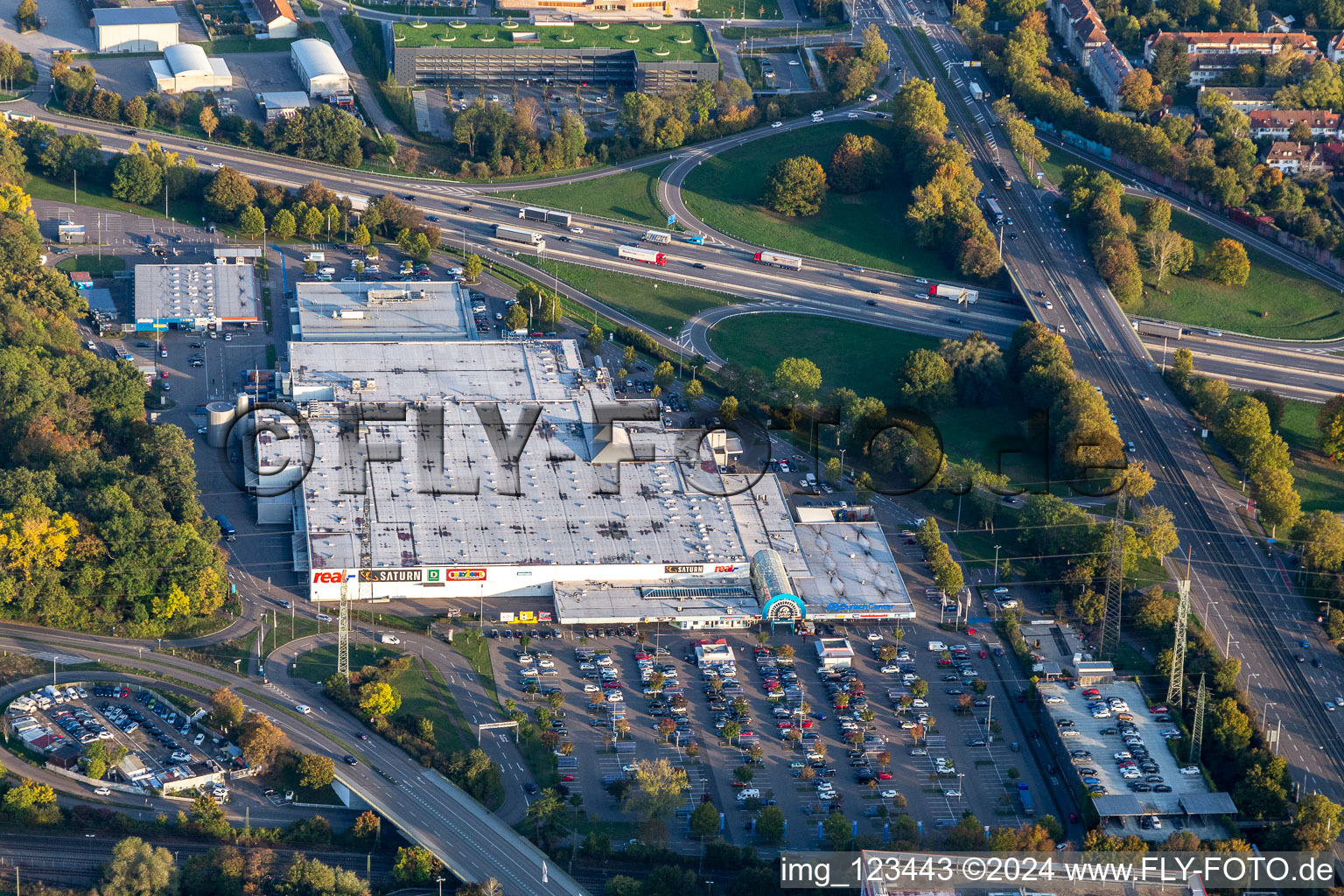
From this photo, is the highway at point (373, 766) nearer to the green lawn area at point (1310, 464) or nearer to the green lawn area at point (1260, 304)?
the green lawn area at point (1310, 464)

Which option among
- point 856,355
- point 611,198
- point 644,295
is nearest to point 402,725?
point 856,355

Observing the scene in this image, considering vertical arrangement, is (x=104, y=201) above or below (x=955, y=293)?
above

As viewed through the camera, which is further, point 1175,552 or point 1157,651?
point 1175,552

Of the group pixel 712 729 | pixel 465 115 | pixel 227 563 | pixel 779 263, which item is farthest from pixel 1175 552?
pixel 465 115

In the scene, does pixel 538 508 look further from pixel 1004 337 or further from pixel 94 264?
pixel 94 264

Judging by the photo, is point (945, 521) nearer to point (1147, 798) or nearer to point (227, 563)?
point (1147, 798)

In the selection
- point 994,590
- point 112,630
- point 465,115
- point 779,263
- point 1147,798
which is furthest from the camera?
point 465,115

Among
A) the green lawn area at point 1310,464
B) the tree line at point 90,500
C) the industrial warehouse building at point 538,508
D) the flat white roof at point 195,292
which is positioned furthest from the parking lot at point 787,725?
the flat white roof at point 195,292
